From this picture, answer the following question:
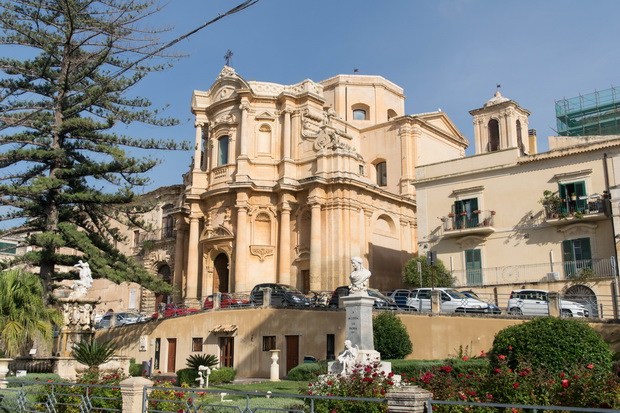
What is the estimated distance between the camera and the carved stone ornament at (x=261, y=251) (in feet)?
132

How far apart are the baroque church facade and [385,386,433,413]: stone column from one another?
94.3 ft

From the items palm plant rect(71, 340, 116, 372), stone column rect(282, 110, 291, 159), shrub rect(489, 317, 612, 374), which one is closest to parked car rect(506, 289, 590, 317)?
shrub rect(489, 317, 612, 374)

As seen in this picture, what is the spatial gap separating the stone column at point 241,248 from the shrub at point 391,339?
15.1 metres

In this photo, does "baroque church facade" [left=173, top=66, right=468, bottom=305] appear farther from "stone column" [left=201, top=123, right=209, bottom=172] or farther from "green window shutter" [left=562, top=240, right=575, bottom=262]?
"green window shutter" [left=562, top=240, right=575, bottom=262]

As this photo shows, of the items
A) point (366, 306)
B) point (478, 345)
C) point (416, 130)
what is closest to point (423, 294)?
point (478, 345)

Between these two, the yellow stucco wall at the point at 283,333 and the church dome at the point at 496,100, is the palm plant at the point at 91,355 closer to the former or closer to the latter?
the yellow stucco wall at the point at 283,333

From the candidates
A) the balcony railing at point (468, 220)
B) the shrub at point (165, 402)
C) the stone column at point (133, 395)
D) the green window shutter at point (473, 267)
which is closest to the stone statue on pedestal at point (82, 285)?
the shrub at point (165, 402)

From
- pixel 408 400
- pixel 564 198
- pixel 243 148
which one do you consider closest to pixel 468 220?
pixel 564 198

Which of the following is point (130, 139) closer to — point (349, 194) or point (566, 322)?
point (349, 194)

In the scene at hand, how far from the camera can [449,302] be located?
2594 centimetres

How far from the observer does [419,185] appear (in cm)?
3506

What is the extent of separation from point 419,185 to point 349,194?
592 cm

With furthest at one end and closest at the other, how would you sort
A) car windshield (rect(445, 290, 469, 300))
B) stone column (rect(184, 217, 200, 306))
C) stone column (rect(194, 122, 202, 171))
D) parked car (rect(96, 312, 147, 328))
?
1. stone column (rect(194, 122, 202, 171))
2. stone column (rect(184, 217, 200, 306))
3. parked car (rect(96, 312, 147, 328))
4. car windshield (rect(445, 290, 469, 300))

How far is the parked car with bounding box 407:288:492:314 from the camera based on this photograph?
25.3 metres
